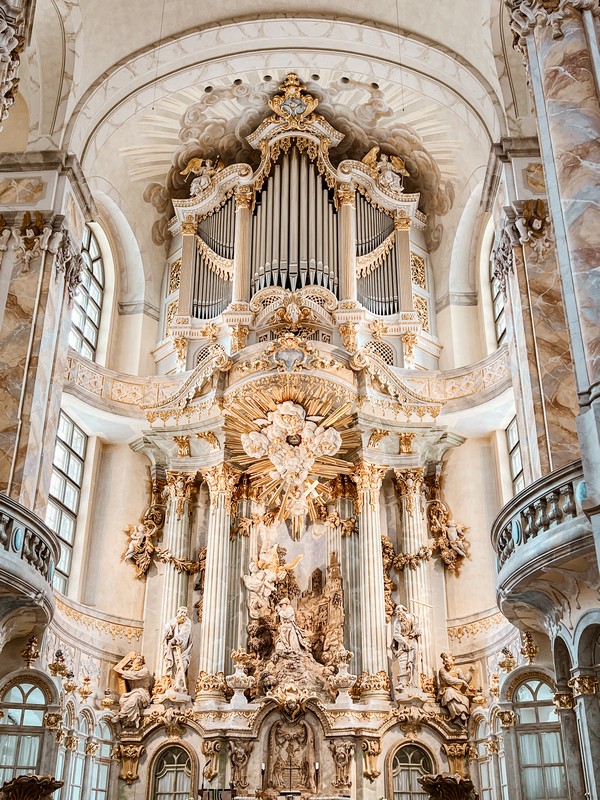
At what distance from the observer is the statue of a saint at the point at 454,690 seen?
1836 centimetres

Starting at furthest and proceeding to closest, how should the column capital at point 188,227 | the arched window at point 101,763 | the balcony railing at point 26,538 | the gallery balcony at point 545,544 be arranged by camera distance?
the column capital at point 188,227 → the arched window at point 101,763 → the balcony railing at point 26,538 → the gallery balcony at point 545,544

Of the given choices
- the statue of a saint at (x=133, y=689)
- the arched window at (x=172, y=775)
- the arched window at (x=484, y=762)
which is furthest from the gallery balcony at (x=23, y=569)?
the arched window at (x=484, y=762)

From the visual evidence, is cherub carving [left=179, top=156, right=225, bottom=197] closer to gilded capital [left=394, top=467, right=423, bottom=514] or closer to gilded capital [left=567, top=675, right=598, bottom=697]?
gilded capital [left=394, top=467, right=423, bottom=514]

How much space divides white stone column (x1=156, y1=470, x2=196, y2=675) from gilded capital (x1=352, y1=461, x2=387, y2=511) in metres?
3.85


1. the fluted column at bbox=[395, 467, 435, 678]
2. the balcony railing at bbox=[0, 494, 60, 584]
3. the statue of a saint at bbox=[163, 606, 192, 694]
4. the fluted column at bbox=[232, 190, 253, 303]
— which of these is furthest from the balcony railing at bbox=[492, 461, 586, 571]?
the fluted column at bbox=[232, 190, 253, 303]

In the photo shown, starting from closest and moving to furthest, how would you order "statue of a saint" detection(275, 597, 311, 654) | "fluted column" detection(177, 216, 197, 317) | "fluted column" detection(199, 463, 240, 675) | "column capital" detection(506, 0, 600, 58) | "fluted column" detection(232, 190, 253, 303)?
Answer: "column capital" detection(506, 0, 600, 58) < "statue of a saint" detection(275, 597, 311, 654) < "fluted column" detection(199, 463, 240, 675) < "fluted column" detection(232, 190, 253, 303) < "fluted column" detection(177, 216, 197, 317)

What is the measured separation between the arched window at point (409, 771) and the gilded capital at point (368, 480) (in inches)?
207

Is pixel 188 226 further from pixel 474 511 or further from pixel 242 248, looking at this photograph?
pixel 474 511

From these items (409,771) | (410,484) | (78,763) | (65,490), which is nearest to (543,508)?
(409,771)

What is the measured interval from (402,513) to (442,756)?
5.28m

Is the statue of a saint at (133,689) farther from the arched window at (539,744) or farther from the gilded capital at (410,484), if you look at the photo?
the arched window at (539,744)

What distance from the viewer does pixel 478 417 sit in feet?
68.0

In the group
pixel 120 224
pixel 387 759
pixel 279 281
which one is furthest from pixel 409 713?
pixel 120 224

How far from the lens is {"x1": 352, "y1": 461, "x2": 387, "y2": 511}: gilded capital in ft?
67.8
